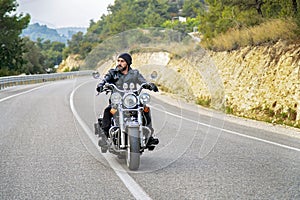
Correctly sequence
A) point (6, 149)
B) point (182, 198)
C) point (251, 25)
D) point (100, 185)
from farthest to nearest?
point (251, 25) → point (6, 149) → point (100, 185) → point (182, 198)

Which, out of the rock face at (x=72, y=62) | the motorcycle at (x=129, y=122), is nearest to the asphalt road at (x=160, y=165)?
the motorcycle at (x=129, y=122)

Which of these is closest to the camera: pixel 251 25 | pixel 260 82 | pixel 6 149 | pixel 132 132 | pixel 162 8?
pixel 132 132

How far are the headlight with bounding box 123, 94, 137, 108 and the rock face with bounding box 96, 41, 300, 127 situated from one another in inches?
155

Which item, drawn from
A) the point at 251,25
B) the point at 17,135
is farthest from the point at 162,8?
the point at 17,135

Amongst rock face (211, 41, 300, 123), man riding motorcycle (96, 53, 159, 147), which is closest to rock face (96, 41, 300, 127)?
rock face (211, 41, 300, 123)

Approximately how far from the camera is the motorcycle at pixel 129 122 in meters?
7.90

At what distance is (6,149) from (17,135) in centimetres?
203

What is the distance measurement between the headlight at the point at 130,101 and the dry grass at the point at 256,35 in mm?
12176

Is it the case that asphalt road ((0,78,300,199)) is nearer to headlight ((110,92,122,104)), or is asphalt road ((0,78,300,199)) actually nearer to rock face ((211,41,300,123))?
headlight ((110,92,122,104))

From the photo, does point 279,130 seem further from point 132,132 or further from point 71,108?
point 71,108

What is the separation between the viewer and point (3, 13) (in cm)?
5441

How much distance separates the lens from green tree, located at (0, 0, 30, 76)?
5428cm

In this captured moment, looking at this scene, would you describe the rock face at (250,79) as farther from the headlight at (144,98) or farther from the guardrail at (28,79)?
the guardrail at (28,79)

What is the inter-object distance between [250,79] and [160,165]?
1216cm
